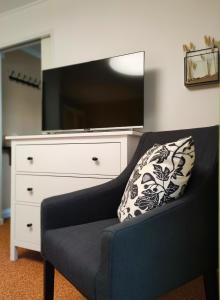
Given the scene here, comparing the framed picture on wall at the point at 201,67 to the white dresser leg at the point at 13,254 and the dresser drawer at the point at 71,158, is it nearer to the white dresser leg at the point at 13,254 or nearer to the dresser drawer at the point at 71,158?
the dresser drawer at the point at 71,158

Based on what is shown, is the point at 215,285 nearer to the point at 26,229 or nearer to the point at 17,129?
the point at 26,229

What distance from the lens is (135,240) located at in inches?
32.1

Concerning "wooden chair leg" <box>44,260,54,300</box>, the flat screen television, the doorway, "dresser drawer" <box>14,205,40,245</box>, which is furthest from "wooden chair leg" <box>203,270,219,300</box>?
the doorway

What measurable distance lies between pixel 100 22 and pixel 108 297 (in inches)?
83.5

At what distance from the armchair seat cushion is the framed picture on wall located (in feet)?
3.76

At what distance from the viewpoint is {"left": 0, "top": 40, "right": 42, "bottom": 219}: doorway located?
3330 mm

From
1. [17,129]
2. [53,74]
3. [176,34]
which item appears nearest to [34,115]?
[17,129]

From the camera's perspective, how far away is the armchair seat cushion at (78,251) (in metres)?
0.88

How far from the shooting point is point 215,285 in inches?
43.4

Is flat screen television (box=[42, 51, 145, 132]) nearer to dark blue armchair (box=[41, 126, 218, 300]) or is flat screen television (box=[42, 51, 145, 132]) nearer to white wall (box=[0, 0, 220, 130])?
white wall (box=[0, 0, 220, 130])

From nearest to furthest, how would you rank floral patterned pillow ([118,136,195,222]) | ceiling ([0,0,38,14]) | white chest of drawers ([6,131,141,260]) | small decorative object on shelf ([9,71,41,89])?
floral patterned pillow ([118,136,195,222]), white chest of drawers ([6,131,141,260]), ceiling ([0,0,38,14]), small decorative object on shelf ([9,71,41,89])

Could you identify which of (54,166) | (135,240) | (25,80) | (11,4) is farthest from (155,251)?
(25,80)

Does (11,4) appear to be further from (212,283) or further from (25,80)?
(212,283)

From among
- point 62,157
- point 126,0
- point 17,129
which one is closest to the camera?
point 62,157
